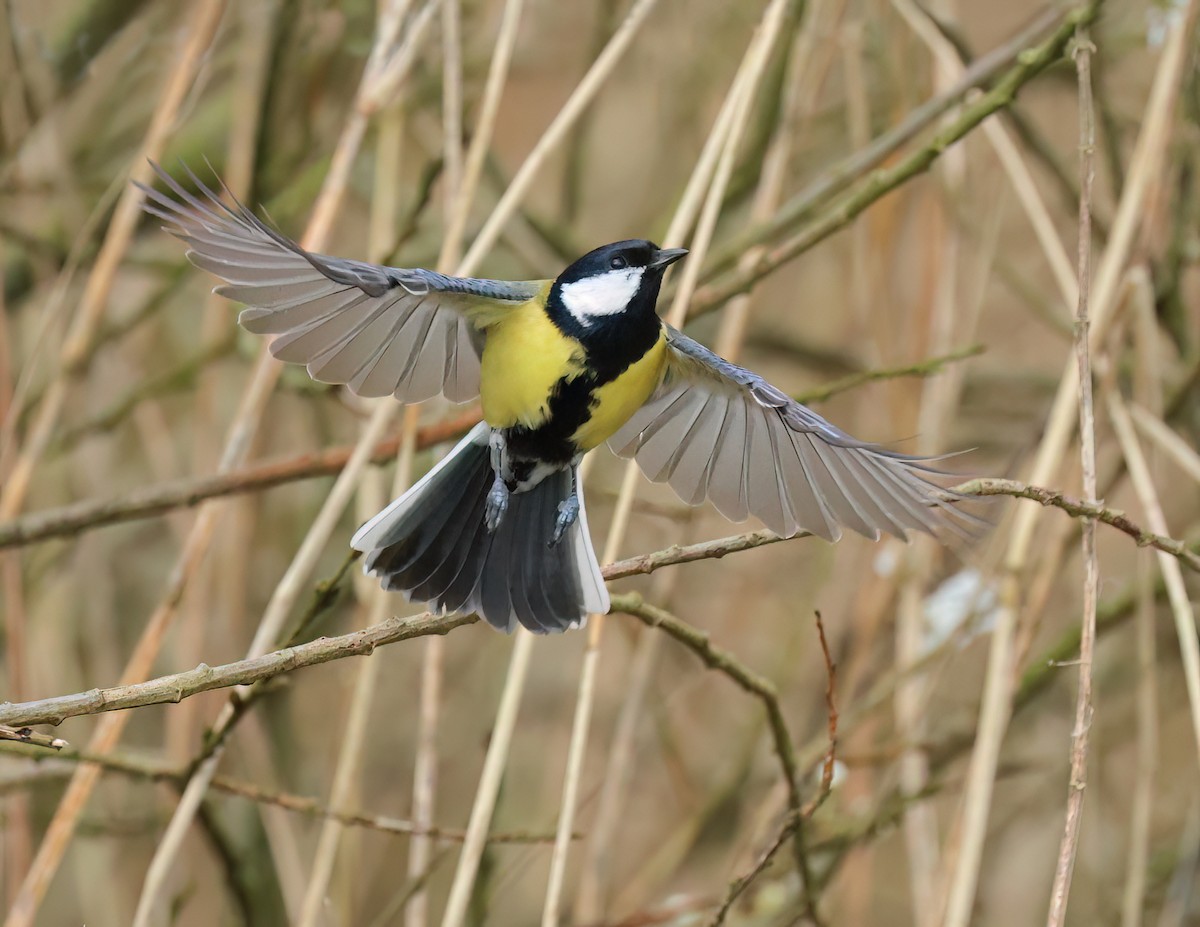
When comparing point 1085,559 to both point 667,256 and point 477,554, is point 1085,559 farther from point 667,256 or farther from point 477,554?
point 477,554

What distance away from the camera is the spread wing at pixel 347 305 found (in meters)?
1.40

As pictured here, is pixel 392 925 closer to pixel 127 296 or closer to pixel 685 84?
pixel 127 296

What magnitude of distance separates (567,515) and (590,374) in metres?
0.23

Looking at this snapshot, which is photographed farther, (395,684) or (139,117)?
(395,684)

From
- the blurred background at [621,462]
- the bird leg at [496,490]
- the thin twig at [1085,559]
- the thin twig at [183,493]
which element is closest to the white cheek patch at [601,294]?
the blurred background at [621,462]

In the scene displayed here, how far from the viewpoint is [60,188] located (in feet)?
8.44

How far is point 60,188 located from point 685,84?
151cm

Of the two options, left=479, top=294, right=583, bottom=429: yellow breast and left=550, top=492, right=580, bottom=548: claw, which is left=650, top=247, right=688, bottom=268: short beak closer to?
left=479, top=294, right=583, bottom=429: yellow breast

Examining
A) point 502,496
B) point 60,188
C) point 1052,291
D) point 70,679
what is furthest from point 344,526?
point 1052,291

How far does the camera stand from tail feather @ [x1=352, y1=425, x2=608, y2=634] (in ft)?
5.26

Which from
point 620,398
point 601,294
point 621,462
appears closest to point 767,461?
point 620,398

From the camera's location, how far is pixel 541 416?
66.6 inches

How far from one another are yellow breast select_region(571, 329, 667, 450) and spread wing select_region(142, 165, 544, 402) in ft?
0.61

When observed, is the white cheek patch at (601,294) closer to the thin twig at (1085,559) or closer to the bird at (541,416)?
the bird at (541,416)
